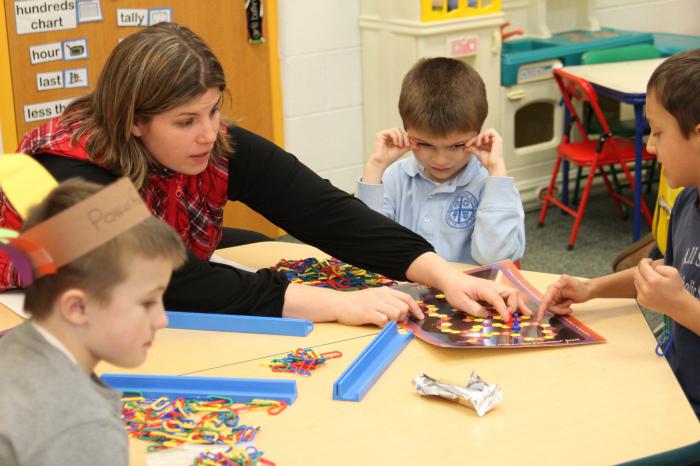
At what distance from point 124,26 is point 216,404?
2.53 meters

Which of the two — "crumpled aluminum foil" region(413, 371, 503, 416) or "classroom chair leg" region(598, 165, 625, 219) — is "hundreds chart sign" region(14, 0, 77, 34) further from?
"crumpled aluminum foil" region(413, 371, 503, 416)

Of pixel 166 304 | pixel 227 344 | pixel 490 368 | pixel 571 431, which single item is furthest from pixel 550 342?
pixel 166 304

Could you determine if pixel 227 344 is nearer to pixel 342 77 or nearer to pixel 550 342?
pixel 550 342

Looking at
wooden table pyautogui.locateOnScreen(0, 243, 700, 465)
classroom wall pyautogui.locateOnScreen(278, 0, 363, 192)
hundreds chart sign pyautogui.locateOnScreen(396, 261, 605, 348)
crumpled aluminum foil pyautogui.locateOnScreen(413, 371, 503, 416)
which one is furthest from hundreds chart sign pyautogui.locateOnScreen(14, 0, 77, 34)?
crumpled aluminum foil pyautogui.locateOnScreen(413, 371, 503, 416)

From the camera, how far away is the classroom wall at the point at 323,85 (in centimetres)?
401

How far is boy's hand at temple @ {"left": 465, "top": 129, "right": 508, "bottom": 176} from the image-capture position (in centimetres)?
222

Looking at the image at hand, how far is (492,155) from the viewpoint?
7.32ft

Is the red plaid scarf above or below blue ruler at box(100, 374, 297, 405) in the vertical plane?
above

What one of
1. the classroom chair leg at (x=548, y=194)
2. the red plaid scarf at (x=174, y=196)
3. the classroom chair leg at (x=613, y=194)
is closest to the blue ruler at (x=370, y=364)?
the red plaid scarf at (x=174, y=196)

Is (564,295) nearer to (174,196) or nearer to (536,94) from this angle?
(174,196)

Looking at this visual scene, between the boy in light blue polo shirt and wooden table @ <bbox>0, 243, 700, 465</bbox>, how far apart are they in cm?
48

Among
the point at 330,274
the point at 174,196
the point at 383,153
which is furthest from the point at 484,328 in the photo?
the point at 383,153

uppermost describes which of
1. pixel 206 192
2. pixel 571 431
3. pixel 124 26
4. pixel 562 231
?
pixel 124 26

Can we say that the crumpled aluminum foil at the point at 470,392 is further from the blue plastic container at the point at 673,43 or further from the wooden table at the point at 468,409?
the blue plastic container at the point at 673,43
